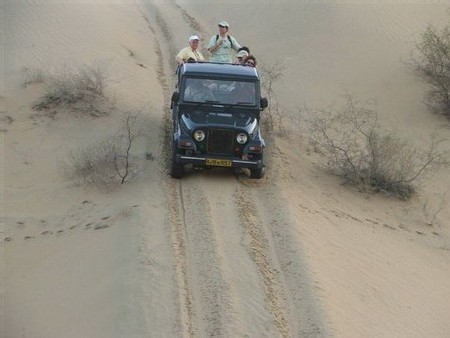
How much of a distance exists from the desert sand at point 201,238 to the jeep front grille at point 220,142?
0.59 metres

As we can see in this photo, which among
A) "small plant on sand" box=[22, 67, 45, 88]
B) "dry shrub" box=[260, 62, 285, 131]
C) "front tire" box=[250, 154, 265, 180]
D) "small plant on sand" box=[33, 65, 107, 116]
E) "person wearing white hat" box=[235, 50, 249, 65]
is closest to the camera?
"front tire" box=[250, 154, 265, 180]

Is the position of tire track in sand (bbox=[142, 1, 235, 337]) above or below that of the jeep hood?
below

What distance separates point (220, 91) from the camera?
442 inches

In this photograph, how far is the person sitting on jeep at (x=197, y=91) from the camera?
1114cm

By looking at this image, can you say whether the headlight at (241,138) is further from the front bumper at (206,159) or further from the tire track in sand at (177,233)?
the tire track in sand at (177,233)

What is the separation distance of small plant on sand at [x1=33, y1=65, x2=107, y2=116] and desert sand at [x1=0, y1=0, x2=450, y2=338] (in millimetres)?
275

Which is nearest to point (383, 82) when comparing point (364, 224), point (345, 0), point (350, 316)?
point (345, 0)

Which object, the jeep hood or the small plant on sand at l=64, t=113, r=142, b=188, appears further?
the small plant on sand at l=64, t=113, r=142, b=188

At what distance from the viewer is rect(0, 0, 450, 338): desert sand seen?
7.77 m

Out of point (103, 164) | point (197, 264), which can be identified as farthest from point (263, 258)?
point (103, 164)

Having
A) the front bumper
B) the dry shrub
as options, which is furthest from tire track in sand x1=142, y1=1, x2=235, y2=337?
the dry shrub

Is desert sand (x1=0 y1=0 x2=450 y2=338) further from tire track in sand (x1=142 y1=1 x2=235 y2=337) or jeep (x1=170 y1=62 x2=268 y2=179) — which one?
jeep (x1=170 y1=62 x2=268 y2=179)

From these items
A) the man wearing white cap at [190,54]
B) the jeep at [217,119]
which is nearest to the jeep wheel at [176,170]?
the jeep at [217,119]

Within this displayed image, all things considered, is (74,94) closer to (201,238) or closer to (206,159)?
(206,159)
